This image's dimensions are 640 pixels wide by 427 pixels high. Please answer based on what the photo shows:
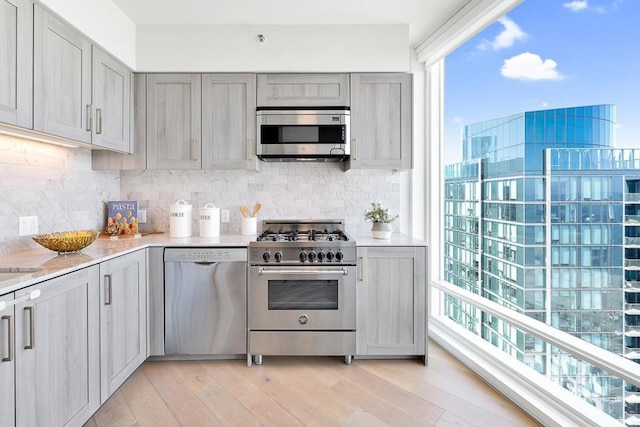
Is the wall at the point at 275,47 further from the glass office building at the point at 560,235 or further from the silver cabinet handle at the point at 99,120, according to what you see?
the glass office building at the point at 560,235

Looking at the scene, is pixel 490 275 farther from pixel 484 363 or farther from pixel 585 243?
pixel 585 243

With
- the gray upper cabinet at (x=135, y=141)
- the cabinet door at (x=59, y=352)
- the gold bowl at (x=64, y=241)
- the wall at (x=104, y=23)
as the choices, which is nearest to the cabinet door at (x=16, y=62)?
the wall at (x=104, y=23)

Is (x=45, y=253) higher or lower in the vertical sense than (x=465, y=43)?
lower

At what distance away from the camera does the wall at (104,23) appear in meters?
2.01

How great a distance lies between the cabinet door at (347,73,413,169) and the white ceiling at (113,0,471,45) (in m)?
0.44

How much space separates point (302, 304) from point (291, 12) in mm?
2228

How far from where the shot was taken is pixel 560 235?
6.48 ft

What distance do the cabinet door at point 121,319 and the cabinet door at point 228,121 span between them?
97 cm

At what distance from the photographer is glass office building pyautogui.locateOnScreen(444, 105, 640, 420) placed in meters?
1.67

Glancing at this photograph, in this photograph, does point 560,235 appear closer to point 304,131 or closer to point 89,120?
point 304,131

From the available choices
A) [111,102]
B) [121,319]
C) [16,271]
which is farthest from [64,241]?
[111,102]

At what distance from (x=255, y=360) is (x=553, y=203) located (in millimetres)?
2262

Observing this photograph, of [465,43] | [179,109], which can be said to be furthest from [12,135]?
[465,43]

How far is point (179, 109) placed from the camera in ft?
9.06
